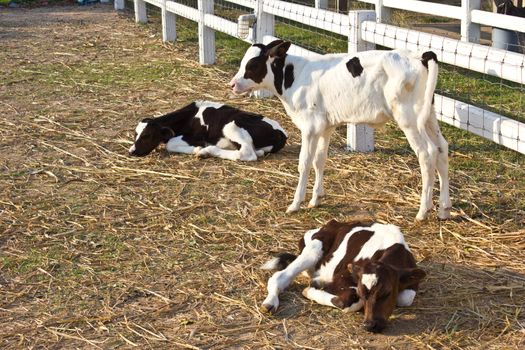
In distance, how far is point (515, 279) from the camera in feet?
18.1

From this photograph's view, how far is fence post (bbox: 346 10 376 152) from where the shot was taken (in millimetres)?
8266

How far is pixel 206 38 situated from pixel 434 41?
19.0 feet

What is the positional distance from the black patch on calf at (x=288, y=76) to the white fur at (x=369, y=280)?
255 centimetres

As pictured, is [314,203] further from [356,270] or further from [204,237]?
[356,270]

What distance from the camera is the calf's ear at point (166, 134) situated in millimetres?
8623

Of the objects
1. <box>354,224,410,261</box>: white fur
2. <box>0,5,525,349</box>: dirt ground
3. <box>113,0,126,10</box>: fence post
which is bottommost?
<box>0,5,525,349</box>: dirt ground

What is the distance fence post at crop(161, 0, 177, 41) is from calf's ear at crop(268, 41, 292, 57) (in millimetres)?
7778

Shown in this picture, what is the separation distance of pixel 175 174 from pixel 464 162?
2462 mm

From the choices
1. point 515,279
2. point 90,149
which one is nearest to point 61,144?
point 90,149

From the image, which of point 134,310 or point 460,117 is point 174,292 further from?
point 460,117

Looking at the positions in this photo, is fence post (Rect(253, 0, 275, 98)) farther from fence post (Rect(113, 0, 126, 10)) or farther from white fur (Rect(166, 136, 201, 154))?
fence post (Rect(113, 0, 126, 10))

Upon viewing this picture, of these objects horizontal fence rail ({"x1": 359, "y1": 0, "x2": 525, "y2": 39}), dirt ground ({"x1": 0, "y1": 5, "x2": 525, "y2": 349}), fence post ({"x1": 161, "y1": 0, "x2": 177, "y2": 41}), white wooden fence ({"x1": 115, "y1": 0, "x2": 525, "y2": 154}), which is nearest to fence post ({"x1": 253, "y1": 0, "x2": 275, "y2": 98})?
white wooden fence ({"x1": 115, "y1": 0, "x2": 525, "y2": 154})

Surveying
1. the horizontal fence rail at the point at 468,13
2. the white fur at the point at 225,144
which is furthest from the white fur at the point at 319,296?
the horizontal fence rail at the point at 468,13

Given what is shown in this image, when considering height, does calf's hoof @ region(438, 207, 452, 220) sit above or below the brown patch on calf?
below
